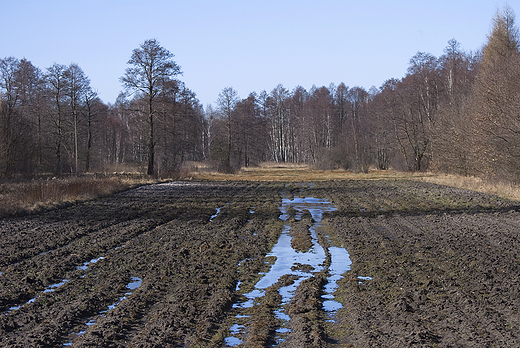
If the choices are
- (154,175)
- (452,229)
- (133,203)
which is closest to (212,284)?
(452,229)

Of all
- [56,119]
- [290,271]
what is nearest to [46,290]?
[290,271]

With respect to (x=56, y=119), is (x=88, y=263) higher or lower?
lower

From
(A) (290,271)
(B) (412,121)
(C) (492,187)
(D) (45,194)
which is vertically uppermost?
(B) (412,121)

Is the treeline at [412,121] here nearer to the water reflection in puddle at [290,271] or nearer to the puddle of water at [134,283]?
the water reflection in puddle at [290,271]

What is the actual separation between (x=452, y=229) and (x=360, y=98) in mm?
84423

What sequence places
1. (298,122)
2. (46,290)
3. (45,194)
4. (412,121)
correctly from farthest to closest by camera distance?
(298,122)
(412,121)
(45,194)
(46,290)

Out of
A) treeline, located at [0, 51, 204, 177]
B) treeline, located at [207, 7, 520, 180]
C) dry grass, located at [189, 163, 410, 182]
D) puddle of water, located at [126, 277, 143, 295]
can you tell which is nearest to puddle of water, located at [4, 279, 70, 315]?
puddle of water, located at [126, 277, 143, 295]

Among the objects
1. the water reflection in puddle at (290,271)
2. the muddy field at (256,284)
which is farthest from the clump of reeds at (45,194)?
the water reflection in puddle at (290,271)

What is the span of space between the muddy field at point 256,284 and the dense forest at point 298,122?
16229 mm

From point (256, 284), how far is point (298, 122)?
76033mm

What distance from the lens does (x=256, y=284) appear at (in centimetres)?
744

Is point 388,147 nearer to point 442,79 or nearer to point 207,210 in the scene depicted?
point 442,79

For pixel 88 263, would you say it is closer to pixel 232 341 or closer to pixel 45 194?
pixel 232 341

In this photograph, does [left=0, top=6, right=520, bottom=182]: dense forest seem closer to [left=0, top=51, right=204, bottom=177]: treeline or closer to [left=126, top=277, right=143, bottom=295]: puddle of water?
[left=0, top=51, right=204, bottom=177]: treeline
